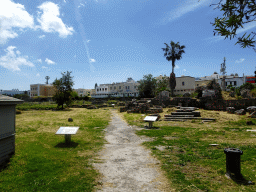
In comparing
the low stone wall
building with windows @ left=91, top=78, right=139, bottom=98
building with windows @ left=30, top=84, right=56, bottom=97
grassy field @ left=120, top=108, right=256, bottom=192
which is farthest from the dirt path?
building with windows @ left=30, top=84, right=56, bottom=97

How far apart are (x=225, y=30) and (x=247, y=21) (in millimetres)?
404

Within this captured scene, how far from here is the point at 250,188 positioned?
379 cm

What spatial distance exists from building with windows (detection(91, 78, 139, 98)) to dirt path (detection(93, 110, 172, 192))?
2578 inches

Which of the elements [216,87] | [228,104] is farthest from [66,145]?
[216,87]

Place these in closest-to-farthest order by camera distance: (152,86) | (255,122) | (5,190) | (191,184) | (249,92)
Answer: (5,190)
(191,184)
(255,122)
(249,92)
(152,86)

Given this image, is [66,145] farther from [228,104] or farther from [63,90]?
[63,90]

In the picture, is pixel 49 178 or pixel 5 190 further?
pixel 49 178

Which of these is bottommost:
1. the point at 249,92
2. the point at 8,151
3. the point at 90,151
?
the point at 90,151

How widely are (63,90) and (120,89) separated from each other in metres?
44.9

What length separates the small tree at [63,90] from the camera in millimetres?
32938

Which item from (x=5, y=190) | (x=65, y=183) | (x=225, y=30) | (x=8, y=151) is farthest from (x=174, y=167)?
(x=8, y=151)

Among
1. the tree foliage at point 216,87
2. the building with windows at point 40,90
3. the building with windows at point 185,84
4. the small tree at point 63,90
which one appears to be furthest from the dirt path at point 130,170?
the building with windows at point 40,90

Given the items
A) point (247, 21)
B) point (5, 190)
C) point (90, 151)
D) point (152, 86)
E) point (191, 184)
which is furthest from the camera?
point (152, 86)

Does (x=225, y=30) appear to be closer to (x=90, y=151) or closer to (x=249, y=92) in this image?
(x=90, y=151)
